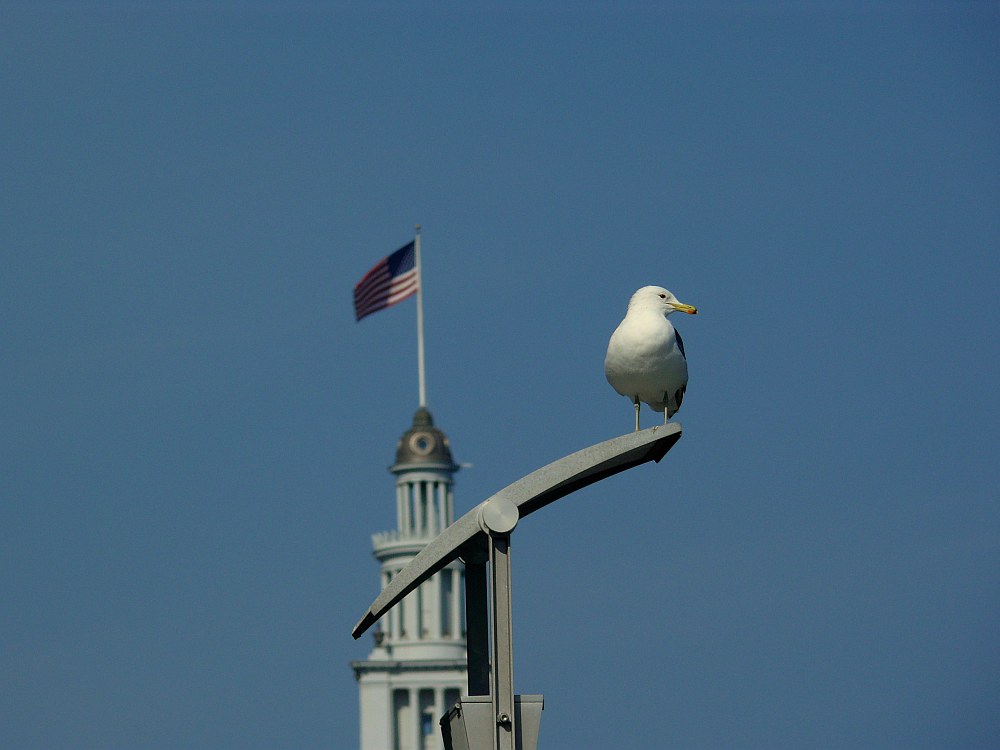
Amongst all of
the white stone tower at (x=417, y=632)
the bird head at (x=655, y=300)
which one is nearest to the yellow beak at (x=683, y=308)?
the bird head at (x=655, y=300)

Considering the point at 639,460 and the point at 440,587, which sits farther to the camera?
the point at 440,587

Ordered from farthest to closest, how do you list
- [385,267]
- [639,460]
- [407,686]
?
1. [407,686]
2. [385,267]
3. [639,460]

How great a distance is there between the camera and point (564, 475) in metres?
20.3

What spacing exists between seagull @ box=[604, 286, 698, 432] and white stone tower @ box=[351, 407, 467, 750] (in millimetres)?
86478

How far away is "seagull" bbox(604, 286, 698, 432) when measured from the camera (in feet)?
71.7

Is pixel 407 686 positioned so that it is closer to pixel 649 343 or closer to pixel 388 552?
pixel 388 552

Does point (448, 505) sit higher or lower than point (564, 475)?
higher

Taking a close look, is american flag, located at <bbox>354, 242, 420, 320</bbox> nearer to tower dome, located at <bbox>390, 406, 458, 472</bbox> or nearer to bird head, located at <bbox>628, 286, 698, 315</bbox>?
tower dome, located at <bbox>390, 406, 458, 472</bbox>

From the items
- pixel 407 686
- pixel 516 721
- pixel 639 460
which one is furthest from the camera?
pixel 407 686

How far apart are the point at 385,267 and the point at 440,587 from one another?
2304 cm

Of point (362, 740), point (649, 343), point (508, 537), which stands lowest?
point (508, 537)

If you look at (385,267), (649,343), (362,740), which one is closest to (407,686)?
(362,740)

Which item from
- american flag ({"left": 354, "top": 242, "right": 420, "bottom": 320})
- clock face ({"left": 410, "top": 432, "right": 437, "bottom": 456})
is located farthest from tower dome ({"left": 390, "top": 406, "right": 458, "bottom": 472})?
american flag ({"left": 354, "top": 242, "right": 420, "bottom": 320})

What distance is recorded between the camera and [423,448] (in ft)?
380
